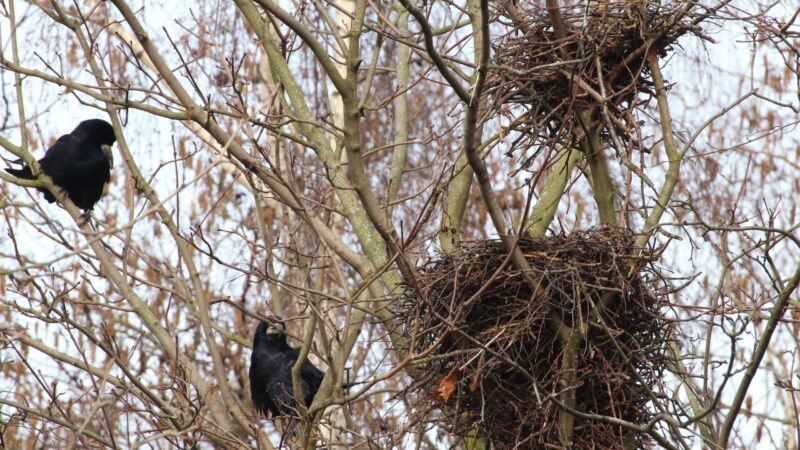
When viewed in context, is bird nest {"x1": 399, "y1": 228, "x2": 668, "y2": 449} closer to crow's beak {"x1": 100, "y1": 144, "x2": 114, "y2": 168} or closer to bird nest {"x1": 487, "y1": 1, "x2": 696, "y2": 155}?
bird nest {"x1": 487, "y1": 1, "x2": 696, "y2": 155}

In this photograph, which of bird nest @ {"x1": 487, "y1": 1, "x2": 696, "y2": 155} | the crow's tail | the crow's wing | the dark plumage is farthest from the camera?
the crow's wing

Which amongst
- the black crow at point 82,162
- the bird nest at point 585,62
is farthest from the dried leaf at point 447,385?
the black crow at point 82,162

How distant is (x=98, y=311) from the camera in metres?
10.8

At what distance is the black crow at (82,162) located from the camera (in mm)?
6938

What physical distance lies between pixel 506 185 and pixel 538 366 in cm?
776

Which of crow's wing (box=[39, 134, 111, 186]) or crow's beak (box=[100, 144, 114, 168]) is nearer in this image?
crow's wing (box=[39, 134, 111, 186])

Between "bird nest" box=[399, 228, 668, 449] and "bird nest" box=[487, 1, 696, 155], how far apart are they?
1.96 ft

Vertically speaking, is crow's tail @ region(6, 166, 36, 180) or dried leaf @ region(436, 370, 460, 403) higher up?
crow's tail @ region(6, 166, 36, 180)

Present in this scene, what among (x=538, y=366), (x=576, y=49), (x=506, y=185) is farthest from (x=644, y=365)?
(x=506, y=185)

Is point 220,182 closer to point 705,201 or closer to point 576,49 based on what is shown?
point 705,201

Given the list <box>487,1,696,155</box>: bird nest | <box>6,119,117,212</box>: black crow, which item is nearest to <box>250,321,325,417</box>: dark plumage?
<box>6,119,117,212</box>: black crow

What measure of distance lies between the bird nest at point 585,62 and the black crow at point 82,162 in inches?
139

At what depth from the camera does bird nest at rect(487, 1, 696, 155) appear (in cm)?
444

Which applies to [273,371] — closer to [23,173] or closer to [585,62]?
[23,173]
